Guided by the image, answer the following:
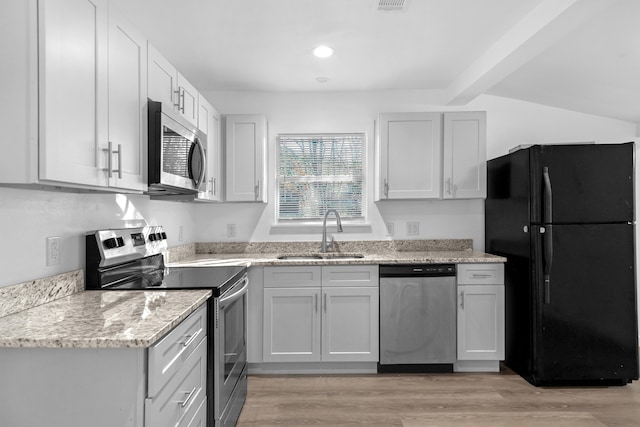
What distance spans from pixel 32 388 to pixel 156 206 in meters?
1.79

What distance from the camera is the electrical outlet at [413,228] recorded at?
376 cm

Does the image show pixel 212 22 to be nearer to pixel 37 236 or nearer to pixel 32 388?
pixel 37 236

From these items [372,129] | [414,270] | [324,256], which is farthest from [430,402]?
[372,129]

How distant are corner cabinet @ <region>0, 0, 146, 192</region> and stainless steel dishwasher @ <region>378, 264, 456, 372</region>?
206 cm

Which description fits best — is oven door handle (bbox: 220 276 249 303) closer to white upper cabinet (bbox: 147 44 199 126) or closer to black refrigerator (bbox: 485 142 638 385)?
white upper cabinet (bbox: 147 44 199 126)

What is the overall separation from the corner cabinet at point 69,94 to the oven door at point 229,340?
81 centimetres

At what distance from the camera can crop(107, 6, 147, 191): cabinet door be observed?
1655 millimetres

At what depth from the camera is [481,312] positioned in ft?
10.4

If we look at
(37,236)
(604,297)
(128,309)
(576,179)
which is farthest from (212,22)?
(604,297)

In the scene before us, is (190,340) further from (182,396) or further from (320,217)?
(320,217)

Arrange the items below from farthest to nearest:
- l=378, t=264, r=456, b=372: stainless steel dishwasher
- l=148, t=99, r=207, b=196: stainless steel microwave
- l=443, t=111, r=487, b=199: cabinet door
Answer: l=443, t=111, r=487, b=199: cabinet door, l=378, t=264, r=456, b=372: stainless steel dishwasher, l=148, t=99, r=207, b=196: stainless steel microwave

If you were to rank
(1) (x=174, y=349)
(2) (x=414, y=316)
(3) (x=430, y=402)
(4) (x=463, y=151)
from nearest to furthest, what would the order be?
1. (1) (x=174, y=349)
2. (3) (x=430, y=402)
3. (2) (x=414, y=316)
4. (4) (x=463, y=151)

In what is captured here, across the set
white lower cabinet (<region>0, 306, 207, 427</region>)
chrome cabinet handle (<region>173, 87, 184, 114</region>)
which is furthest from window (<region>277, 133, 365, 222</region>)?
white lower cabinet (<region>0, 306, 207, 427</region>)

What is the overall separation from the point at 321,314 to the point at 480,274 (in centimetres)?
128
